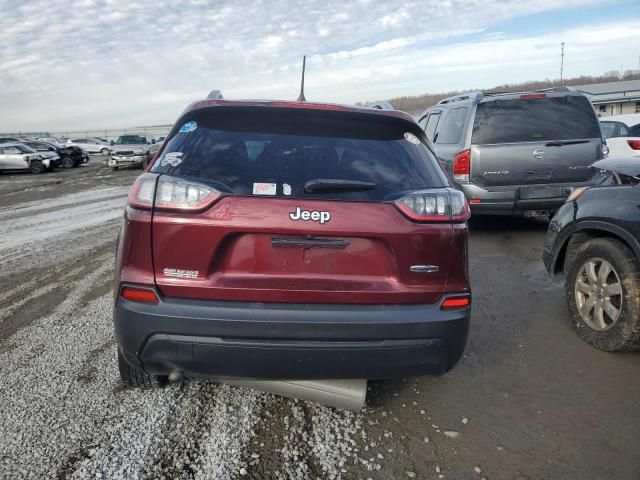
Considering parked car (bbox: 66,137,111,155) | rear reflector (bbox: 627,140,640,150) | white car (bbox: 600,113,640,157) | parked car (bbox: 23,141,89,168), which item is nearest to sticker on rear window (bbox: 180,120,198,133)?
white car (bbox: 600,113,640,157)

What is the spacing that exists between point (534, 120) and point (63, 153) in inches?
1156

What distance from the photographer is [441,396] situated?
3.36m

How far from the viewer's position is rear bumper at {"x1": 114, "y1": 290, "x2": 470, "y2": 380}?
248cm

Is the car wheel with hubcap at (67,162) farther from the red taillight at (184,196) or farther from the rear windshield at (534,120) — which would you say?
the red taillight at (184,196)

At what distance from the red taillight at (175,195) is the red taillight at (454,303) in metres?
1.24

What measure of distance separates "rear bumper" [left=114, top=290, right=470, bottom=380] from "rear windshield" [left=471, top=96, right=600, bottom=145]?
214 inches

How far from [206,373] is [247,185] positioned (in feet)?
3.10

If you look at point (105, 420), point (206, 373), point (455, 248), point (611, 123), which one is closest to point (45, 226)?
point (105, 420)

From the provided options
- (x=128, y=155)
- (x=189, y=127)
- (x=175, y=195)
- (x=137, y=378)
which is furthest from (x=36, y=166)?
Answer: (x=175, y=195)

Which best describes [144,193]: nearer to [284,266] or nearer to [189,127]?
[189,127]

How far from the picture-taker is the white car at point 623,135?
32.9 feet

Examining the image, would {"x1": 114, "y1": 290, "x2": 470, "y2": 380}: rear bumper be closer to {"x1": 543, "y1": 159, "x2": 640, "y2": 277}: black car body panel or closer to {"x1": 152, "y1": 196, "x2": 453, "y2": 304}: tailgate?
{"x1": 152, "y1": 196, "x2": 453, "y2": 304}: tailgate

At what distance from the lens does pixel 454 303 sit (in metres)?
2.69

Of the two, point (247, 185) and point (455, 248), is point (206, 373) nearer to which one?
point (247, 185)
